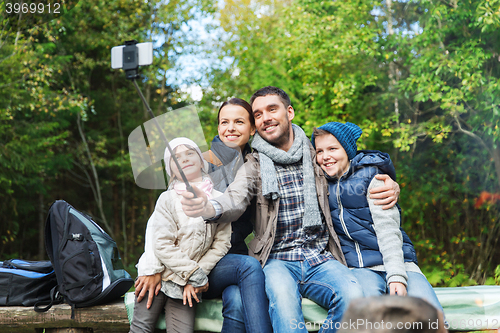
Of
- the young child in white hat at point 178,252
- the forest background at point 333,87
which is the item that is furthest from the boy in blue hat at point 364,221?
the forest background at point 333,87

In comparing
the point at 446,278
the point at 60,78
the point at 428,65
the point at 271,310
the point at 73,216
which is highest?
the point at 60,78

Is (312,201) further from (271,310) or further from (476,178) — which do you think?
(476,178)

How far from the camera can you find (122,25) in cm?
920

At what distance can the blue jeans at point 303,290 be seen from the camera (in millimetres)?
1791

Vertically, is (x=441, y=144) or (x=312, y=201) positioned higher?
(x=441, y=144)

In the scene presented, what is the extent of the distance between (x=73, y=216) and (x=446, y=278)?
5.90 m

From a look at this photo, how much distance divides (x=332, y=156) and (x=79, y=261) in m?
1.51

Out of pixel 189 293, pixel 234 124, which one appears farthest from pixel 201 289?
pixel 234 124

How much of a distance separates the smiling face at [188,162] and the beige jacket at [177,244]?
12cm

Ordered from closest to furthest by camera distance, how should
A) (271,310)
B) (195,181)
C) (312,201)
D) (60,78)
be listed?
(271,310) < (195,181) < (312,201) < (60,78)

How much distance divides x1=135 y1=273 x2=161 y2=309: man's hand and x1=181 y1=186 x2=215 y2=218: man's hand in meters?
0.37

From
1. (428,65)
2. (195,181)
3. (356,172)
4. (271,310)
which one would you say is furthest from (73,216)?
(428,65)

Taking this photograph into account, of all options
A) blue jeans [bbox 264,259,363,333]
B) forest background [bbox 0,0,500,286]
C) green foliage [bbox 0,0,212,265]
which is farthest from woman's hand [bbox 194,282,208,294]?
green foliage [bbox 0,0,212,265]

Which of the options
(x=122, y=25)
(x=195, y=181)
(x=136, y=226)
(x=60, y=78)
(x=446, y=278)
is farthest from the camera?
(x=136, y=226)
